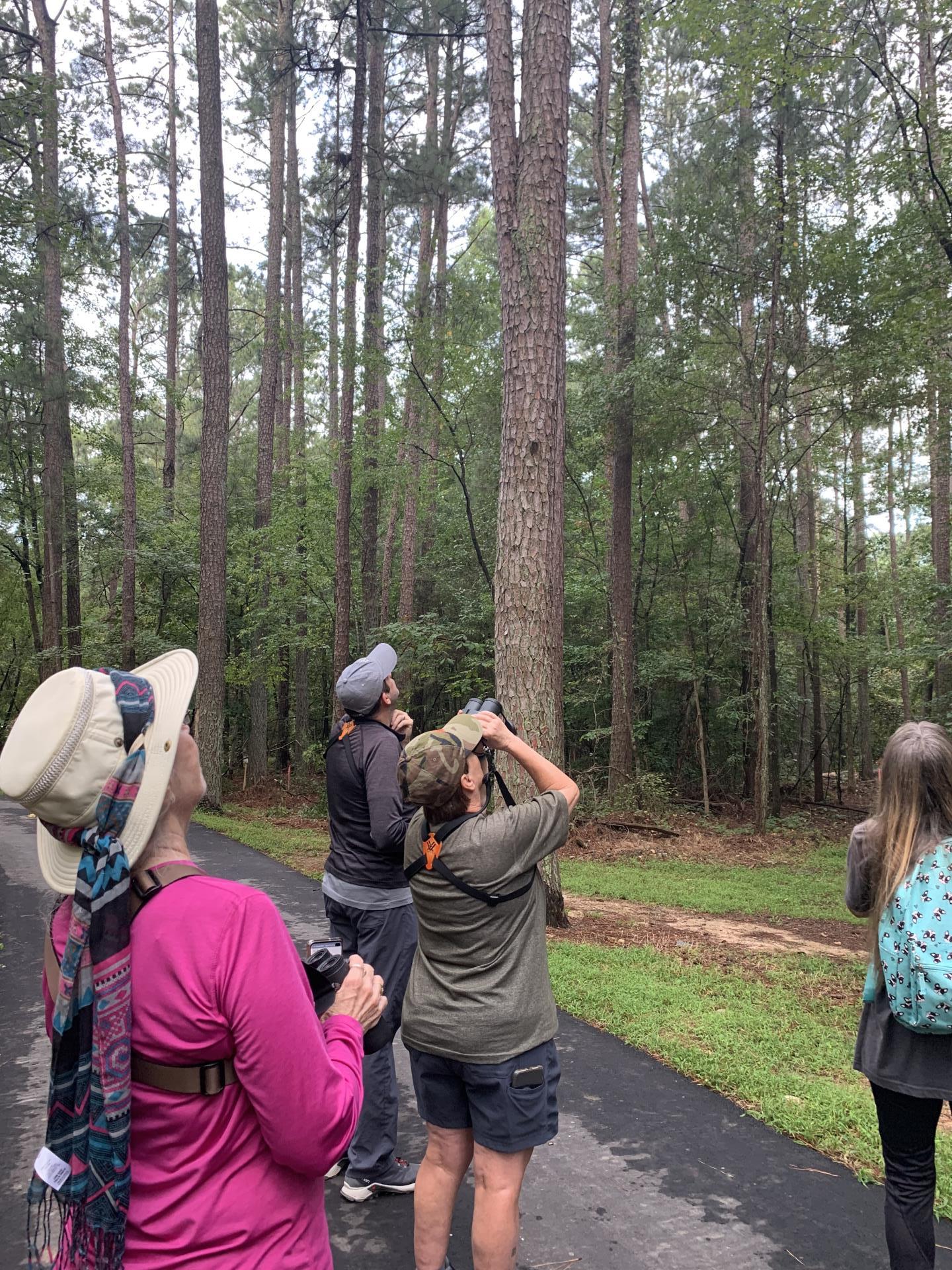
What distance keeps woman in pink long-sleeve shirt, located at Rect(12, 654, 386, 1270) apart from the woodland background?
19.9 feet

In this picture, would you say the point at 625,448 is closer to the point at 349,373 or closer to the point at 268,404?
the point at 349,373

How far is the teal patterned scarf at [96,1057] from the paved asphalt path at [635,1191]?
75.5 inches

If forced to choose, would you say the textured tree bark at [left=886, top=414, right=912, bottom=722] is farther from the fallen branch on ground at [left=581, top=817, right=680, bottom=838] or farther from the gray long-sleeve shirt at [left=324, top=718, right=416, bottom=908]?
the gray long-sleeve shirt at [left=324, top=718, right=416, bottom=908]

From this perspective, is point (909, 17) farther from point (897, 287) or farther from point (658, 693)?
point (658, 693)

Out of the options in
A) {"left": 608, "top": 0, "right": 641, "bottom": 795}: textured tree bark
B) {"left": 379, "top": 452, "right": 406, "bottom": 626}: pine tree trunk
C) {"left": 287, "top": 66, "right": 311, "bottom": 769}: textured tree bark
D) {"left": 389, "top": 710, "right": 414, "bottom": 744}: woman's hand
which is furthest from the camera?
{"left": 287, "top": 66, "right": 311, "bottom": 769}: textured tree bark

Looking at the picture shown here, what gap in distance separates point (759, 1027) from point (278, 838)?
8.87 metres

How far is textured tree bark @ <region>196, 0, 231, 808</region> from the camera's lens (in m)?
14.7

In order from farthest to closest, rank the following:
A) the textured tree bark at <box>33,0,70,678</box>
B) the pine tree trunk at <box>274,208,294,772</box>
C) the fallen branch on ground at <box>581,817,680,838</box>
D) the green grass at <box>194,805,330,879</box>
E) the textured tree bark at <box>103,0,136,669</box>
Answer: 1. the pine tree trunk at <box>274,208,294,772</box>
2. the textured tree bark at <box>103,0,136,669</box>
3. the textured tree bark at <box>33,0,70,678</box>
4. the fallen branch on ground at <box>581,817,680,838</box>
5. the green grass at <box>194,805,330,879</box>

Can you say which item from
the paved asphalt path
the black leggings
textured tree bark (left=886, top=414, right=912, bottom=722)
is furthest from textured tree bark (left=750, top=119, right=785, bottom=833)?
the black leggings

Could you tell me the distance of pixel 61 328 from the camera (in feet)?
68.3

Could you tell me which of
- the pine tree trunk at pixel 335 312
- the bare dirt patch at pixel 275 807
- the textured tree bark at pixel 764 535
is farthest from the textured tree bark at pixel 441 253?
the textured tree bark at pixel 764 535

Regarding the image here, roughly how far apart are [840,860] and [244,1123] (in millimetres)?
14246

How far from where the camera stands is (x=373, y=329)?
53.7 feet

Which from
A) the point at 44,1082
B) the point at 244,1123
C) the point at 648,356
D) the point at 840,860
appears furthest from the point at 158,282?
the point at 244,1123
